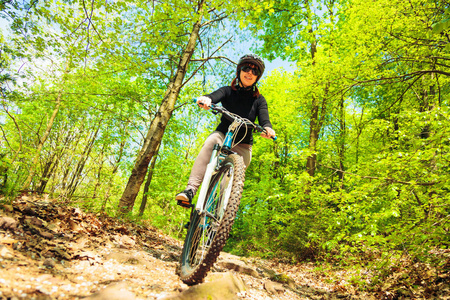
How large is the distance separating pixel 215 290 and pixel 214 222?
64cm

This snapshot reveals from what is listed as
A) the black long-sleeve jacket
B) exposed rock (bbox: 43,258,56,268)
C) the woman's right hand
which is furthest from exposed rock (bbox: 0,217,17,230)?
the black long-sleeve jacket

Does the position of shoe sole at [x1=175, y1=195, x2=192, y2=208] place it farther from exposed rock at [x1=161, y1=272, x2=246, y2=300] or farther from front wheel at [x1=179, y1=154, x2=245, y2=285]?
exposed rock at [x1=161, y1=272, x2=246, y2=300]

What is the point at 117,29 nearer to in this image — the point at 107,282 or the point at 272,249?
the point at 107,282

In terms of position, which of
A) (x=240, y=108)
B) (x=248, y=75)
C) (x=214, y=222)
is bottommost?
(x=214, y=222)

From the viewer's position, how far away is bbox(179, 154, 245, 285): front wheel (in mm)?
2064

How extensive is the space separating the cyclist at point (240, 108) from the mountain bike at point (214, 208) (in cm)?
15

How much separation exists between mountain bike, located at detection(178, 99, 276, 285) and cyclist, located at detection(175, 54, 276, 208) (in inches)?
5.8

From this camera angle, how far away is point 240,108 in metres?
3.33

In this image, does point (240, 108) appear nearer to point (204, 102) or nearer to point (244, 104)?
point (244, 104)

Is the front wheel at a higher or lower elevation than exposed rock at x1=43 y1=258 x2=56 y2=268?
higher

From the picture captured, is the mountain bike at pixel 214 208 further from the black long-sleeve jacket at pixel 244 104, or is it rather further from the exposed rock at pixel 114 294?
the exposed rock at pixel 114 294

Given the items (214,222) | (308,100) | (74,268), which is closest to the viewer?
(74,268)

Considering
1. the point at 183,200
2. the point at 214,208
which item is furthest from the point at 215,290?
the point at 183,200

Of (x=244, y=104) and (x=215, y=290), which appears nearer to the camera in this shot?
(x=215, y=290)
